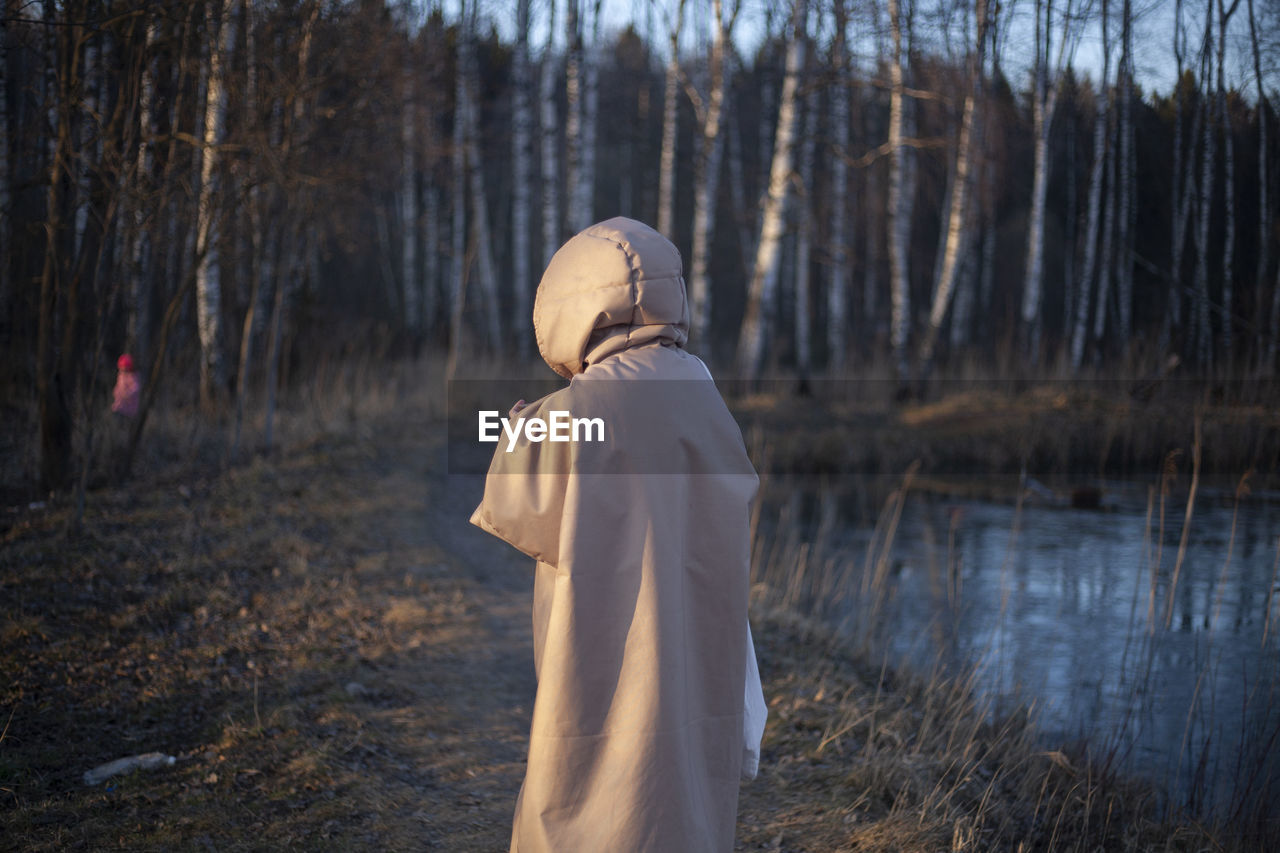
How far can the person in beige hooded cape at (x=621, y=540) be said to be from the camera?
1910mm

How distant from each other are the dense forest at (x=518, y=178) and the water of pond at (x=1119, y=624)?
160 cm

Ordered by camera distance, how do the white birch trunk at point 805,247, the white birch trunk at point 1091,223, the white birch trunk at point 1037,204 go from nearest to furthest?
the white birch trunk at point 1037,204 → the white birch trunk at point 1091,223 → the white birch trunk at point 805,247

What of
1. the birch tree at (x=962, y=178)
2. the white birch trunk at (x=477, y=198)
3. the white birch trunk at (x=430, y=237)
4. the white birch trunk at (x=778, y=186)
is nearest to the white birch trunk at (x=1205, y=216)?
the white birch trunk at (x=778, y=186)

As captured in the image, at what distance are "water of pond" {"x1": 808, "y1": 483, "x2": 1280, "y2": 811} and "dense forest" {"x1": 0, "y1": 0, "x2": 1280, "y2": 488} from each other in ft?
5.26

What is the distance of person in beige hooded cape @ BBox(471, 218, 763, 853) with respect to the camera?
75.2 inches

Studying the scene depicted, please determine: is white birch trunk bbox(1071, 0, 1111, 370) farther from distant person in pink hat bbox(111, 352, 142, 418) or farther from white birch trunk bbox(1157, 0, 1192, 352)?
distant person in pink hat bbox(111, 352, 142, 418)

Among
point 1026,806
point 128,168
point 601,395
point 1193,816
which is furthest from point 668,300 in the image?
point 128,168

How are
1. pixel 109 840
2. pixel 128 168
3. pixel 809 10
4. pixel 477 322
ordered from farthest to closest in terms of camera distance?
pixel 477 322 < pixel 809 10 < pixel 128 168 < pixel 109 840

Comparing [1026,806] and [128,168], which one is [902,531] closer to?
[1026,806]

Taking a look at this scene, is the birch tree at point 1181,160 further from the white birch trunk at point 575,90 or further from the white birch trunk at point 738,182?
the white birch trunk at point 738,182

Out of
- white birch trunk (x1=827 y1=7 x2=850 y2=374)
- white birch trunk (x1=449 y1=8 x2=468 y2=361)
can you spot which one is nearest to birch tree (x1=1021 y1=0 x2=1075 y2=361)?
white birch trunk (x1=827 y1=7 x2=850 y2=374)

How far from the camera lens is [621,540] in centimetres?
193

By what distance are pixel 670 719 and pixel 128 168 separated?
4.76m

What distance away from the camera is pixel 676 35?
41.7 ft
